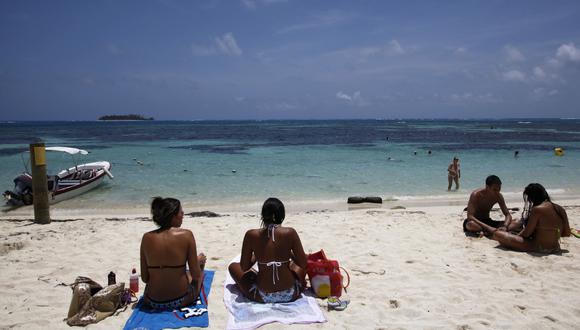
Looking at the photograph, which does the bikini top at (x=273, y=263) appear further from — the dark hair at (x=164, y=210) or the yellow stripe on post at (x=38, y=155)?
the yellow stripe on post at (x=38, y=155)

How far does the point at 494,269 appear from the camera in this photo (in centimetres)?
568

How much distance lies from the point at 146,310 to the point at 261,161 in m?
20.6

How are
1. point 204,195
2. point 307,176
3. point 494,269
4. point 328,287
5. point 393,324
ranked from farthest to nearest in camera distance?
point 307,176
point 204,195
point 494,269
point 328,287
point 393,324

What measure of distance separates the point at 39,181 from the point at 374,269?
747 centimetres

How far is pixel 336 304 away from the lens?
4543 mm

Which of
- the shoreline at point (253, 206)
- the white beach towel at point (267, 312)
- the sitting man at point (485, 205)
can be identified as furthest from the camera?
the shoreline at point (253, 206)

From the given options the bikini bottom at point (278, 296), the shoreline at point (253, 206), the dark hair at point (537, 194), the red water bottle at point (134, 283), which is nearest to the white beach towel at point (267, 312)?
the bikini bottom at point (278, 296)

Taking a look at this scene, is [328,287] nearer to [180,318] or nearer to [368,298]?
[368,298]

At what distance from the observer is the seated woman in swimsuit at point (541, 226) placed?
622 centimetres

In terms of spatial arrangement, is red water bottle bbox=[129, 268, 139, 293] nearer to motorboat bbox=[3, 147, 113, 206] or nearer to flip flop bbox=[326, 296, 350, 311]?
flip flop bbox=[326, 296, 350, 311]

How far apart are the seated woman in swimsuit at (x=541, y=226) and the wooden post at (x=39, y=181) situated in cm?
948

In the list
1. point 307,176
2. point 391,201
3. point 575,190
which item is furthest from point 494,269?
point 307,176

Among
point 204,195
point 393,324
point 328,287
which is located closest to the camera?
point 393,324

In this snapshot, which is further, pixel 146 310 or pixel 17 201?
pixel 17 201
